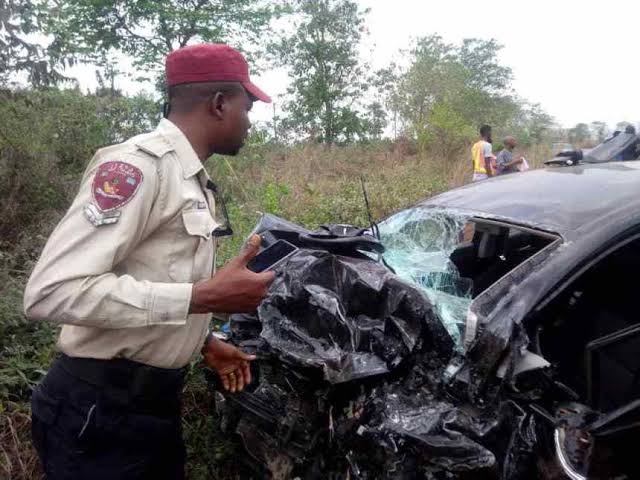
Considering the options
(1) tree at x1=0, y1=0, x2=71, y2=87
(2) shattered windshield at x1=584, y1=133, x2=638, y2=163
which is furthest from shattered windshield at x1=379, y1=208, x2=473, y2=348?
(1) tree at x1=0, y1=0, x2=71, y2=87

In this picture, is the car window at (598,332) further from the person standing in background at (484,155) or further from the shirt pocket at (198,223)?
the person standing in background at (484,155)

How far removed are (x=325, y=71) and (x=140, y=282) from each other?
1477cm

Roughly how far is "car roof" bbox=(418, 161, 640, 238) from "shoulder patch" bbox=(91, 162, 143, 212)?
1521 mm

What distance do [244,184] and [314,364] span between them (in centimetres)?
607

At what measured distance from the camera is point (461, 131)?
12.4 metres

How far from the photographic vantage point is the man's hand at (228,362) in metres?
1.71

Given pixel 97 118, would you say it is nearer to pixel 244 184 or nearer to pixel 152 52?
pixel 244 184

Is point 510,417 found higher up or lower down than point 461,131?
lower down

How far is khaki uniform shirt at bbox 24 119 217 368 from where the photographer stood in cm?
110

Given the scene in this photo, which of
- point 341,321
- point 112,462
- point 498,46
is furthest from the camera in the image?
point 498,46

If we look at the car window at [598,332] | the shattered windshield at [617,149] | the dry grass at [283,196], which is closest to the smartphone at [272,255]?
the dry grass at [283,196]

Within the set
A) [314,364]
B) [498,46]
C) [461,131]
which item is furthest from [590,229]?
[498,46]

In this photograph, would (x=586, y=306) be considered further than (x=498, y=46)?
No

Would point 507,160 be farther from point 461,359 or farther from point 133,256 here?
point 133,256
